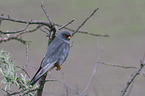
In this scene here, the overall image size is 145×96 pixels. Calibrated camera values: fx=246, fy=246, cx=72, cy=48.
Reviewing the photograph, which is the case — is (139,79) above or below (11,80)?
below

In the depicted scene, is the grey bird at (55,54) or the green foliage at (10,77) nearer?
the green foliage at (10,77)

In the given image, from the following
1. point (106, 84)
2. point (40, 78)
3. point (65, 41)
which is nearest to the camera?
point (40, 78)

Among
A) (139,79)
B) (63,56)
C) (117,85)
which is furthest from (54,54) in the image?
(139,79)

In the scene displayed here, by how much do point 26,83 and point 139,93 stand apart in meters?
4.30

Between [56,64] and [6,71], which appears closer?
[6,71]

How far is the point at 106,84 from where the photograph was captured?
604 centimetres

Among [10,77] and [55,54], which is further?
[55,54]

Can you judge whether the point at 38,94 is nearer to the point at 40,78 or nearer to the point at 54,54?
the point at 40,78

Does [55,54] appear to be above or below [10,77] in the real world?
below

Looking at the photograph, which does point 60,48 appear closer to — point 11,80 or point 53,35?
point 53,35

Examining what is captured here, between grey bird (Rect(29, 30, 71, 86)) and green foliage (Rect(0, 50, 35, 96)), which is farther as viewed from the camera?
grey bird (Rect(29, 30, 71, 86))

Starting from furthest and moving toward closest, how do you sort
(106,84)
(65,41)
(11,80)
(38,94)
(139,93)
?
(106,84), (139,93), (65,41), (38,94), (11,80)

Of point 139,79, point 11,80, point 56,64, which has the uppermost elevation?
point 11,80

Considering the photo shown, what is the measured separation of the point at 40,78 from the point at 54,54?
402 mm
